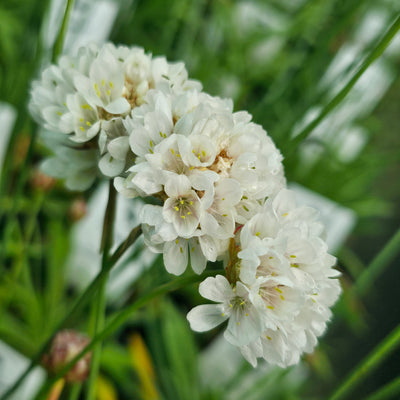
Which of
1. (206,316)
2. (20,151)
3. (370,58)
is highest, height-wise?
(370,58)

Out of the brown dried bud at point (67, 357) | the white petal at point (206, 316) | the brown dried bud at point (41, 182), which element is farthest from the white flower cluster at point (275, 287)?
the brown dried bud at point (41, 182)

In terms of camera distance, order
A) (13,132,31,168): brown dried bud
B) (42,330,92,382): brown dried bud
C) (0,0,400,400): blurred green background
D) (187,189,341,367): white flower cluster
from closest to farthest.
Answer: (187,189,341,367): white flower cluster
(42,330,92,382): brown dried bud
(0,0,400,400): blurred green background
(13,132,31,168): brown dried bud

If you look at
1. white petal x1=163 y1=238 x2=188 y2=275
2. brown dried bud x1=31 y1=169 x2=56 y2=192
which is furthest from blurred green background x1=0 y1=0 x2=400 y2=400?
white petal x1=163 y1=238 x2=188 y2=275

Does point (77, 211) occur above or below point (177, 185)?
below

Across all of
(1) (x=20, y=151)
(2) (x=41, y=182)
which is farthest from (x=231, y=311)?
(1) (x=20, y=151)

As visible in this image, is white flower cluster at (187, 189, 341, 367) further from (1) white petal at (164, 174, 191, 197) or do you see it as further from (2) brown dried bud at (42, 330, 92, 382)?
(2) brown dried bud at (42, 330, 92, 382)

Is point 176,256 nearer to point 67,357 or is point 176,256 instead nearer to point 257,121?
point 67,357

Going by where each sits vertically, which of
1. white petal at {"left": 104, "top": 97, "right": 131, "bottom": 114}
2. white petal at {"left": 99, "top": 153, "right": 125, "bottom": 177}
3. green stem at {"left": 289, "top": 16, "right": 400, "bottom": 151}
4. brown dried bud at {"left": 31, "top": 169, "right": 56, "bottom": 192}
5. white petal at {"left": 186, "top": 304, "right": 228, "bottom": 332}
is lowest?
brown dried bud at {"left": 31, "top": 169, "right": 56, "bottom": 192}
